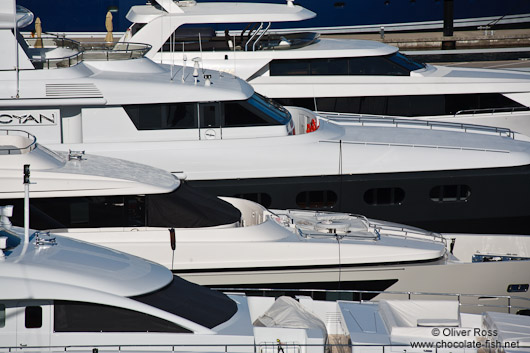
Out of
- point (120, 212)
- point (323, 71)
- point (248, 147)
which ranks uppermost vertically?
point (323, 71)

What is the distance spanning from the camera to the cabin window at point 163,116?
35.8 feet

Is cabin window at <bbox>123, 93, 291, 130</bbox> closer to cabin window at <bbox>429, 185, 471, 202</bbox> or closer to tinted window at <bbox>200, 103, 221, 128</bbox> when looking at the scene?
tinted window at <bbox>200, 103, 221, 128</bbox>

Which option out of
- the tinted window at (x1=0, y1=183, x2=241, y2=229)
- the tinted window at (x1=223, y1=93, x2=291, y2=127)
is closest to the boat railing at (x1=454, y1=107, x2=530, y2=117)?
the tinted window at (x1=223, y1=93, x2=291, y2=127)

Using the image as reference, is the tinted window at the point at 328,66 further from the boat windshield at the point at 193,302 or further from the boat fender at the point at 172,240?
the boat windshield at the point at 193,302

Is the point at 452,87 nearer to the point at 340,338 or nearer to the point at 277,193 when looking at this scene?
the point at 277,193

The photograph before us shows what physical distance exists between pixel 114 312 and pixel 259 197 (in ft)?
16.0

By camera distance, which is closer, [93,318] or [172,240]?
[93,318]

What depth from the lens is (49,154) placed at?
8945mm

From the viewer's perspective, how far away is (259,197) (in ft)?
36.2

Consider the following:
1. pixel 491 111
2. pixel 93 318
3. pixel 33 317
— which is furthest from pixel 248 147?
pixel 491 111

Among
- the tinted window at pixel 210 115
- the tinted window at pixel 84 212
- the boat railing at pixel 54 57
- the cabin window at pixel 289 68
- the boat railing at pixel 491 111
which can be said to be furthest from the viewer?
the boat railing at pixel 491 111

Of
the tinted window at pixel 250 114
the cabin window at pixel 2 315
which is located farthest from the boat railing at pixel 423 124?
the cabin window at pixel 2 315

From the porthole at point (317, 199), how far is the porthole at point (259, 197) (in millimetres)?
369

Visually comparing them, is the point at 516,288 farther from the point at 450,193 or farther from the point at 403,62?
the point at 403,62
